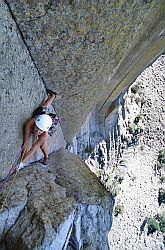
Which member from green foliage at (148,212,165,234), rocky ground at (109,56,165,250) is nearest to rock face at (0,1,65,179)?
rocky ground at (109,56,165,250)

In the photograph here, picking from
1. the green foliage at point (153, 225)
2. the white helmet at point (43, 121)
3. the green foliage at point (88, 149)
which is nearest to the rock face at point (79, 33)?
the white helmet at point (43, 121)

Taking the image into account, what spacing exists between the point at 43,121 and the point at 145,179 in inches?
256

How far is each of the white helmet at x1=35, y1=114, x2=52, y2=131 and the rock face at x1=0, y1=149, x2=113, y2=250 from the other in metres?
0.46

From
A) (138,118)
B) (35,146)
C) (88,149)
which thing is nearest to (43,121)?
(35,146)

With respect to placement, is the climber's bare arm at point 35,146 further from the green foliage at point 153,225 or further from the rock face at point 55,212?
the green foliage at point 153,225

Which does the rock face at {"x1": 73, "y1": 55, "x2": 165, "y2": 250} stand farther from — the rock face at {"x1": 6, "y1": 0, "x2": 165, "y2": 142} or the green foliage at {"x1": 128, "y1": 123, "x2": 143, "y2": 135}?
the rock face at {"x1": 6, "y1": 0, "x2": 165, "y2": 142}

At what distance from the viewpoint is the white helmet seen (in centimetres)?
348

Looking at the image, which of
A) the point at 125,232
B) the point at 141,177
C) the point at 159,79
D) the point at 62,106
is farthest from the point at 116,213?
the point at 62,106

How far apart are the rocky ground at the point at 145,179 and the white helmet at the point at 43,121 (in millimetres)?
6084

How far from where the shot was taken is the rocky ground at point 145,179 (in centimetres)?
920

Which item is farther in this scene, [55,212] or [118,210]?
[118,210]

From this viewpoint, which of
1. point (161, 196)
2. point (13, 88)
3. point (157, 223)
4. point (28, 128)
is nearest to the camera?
point (13, 88)

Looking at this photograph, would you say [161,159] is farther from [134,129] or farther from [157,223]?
[157,223]

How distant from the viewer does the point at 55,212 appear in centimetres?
295
